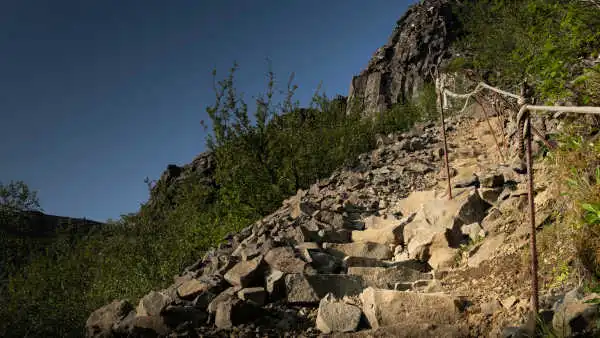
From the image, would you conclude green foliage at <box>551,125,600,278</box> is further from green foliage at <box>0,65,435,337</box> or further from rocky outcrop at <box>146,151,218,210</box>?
rocky outcrop at <box>146,151,218,210</box>

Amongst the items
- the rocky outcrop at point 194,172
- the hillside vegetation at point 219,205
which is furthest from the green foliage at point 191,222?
the rocky outcrop at point 194,172

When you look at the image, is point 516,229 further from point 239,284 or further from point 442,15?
point 442,15

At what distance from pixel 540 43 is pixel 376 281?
1086 centimetres

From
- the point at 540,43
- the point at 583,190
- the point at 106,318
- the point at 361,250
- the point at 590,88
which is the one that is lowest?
the point at 106,318

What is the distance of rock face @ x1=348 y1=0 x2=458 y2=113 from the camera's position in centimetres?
4572

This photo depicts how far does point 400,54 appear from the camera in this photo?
49.0 metres

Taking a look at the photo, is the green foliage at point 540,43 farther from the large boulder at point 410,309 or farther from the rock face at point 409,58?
the rock face at point 409,58

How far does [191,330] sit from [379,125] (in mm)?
17110

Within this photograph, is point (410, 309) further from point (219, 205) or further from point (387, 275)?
point (219, 205)

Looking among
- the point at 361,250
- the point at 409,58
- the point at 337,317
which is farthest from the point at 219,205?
the point at 409,58

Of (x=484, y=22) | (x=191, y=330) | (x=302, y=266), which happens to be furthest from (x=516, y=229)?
(x=484, y=22)

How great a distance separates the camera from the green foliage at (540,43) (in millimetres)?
6676

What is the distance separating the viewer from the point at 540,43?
40.5 ft

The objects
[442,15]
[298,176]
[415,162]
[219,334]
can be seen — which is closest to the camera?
[219,334]
